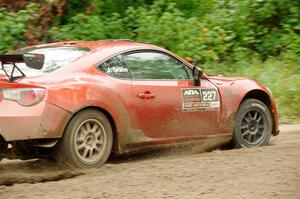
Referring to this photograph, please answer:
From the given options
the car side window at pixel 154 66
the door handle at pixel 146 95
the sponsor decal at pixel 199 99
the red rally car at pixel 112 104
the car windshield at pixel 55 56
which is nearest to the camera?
the red rally car at pixel 112 104

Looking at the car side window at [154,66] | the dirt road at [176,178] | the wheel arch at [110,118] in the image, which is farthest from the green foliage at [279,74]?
the wheel arch at [110,118]

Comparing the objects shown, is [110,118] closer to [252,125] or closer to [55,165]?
[55,165]

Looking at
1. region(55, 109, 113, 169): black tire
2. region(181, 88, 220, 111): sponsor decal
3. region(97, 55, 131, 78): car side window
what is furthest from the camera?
region(181, 88, 220, 111): sponsor decal

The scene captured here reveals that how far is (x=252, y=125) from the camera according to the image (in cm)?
848

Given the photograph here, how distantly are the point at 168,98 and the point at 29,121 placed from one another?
1.89 m

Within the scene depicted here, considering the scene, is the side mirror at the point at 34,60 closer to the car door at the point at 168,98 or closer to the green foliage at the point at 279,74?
the car door at the point at 168,98

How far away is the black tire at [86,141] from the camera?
657cm

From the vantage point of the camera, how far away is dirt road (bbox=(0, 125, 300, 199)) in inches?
210

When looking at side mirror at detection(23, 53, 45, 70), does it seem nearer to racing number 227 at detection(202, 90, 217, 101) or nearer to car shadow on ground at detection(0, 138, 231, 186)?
car shadow on ground at detection(0, 138, 231, 186)

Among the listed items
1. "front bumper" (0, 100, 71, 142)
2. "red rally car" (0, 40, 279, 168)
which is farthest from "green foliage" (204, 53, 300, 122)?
"front bumper" (0, 100, 71, 142)

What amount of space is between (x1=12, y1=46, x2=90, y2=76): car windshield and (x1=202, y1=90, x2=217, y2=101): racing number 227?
1650 millimetres

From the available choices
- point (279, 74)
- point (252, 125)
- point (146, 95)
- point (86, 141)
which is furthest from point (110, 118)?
point (279, 74)

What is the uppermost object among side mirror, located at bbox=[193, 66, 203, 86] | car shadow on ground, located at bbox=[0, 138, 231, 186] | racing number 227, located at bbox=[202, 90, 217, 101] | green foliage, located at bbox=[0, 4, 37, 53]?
green foliage, located at bbox=[0, 4, 37, 53]

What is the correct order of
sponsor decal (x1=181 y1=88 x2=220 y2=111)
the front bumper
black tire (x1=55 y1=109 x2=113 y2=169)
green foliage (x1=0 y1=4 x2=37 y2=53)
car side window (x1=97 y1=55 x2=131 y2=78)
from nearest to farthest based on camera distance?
1. the front bumper
2. black tire (x1=55 y1=109 x2=113 y2=169)
3. car side window (x1=97 y1=55 x2=131 y2=78)
4. sponsor decal (x1=181 y1=88 x2=220 y2=111)
5. green foliage (x1=0 y1=4 x2=37 y2=53)
